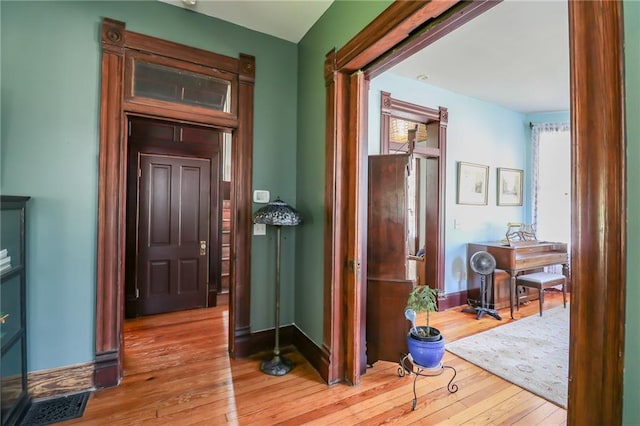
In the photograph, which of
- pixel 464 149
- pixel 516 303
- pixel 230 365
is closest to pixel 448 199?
pixel 464 149

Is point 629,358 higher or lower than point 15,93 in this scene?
lower

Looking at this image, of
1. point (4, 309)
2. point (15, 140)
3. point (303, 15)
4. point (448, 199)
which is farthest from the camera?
point (448, 199)

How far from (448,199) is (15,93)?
4390 mm

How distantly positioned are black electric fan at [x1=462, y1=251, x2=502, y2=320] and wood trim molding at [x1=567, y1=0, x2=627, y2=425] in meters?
3.15

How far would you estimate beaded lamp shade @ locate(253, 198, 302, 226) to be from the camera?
230cm

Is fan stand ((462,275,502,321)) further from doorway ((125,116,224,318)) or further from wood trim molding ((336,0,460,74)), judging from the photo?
doorway ((125,116,224,318))

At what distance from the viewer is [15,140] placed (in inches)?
75.7

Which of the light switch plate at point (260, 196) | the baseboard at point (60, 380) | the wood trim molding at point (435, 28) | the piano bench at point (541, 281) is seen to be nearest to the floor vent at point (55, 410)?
the baseboard at point (60, 380)

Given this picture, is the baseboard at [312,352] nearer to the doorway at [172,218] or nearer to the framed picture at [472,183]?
the doorway at [172,218]

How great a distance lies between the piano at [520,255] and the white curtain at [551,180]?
0.53 m

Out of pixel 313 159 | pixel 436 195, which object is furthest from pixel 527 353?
pixel 313 159

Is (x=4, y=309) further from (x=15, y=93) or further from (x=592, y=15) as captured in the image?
(x=592, y=15)

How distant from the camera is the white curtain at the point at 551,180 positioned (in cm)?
463

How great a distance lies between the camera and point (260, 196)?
2703 millimetres
